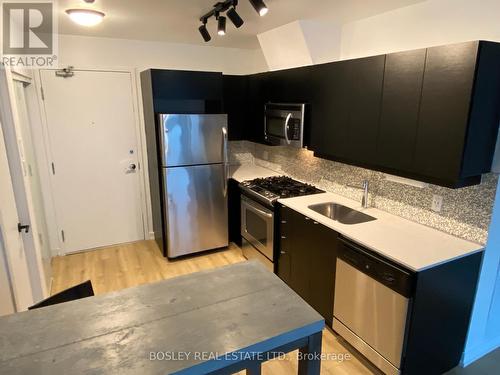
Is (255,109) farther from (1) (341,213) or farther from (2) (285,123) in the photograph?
(1) (341,213)

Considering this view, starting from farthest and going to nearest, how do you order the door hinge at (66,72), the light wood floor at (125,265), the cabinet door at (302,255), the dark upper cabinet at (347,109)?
the door hinge at (66,72), the light wood floor at (125,265), the cabinet door at (302,255), the dark upper cabinet at (347,109)

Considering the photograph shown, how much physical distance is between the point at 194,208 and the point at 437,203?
242cm

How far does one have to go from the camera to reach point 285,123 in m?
3.00

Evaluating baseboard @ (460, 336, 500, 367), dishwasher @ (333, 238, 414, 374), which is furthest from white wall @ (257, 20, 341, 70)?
baseboard @ (460, 336, 500, 367)

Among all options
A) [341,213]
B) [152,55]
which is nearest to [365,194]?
[341,213]

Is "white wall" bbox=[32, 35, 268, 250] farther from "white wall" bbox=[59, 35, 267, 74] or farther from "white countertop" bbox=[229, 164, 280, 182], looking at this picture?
"white countertop" bbox=[229, 164, 280, 182]

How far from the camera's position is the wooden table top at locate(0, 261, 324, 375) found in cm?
90

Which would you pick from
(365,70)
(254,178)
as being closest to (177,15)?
(365,70)

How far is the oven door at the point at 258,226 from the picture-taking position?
122 inches

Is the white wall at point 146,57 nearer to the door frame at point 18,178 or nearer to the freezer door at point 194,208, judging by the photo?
the freezer door at point 194,208

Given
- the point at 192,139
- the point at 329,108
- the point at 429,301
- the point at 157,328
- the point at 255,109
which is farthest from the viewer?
the point at 255,109

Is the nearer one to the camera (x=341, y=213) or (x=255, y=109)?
(x=341, y=213)

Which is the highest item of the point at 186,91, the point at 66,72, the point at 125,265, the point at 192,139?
the point at 66,72

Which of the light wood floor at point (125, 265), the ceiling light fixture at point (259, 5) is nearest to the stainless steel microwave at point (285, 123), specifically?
the ceiling light fixture at point (259, 5)
